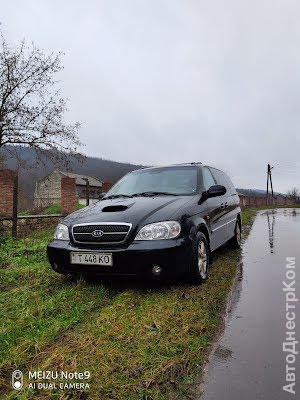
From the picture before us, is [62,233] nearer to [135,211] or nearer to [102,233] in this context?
[102,233]

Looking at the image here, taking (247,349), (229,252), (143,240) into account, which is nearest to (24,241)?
(229,252)

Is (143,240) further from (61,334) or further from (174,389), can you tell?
(174,389)

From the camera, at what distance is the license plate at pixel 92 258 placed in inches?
158

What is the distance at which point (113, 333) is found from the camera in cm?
307

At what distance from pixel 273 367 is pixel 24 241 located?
8292 mm

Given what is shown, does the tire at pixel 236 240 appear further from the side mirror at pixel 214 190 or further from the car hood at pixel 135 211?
the car hood at pixel 135 211

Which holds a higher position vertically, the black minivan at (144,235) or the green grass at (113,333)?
the black minivan at (144,235)

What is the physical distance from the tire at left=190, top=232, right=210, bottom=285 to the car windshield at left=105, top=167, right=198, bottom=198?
81 cm

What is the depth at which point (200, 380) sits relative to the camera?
2361 millimetres

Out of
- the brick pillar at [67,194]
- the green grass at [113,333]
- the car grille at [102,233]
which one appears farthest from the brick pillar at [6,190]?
the car grille at [102,233]

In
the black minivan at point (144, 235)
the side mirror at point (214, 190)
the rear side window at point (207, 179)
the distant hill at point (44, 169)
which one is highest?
the distant hill at point (44, 169)

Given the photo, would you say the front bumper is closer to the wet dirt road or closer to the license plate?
the license plate

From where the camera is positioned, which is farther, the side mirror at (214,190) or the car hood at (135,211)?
the side mirror at (214,190)

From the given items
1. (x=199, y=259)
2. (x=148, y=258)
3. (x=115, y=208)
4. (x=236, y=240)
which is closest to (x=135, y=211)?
(x=115, y=208)
